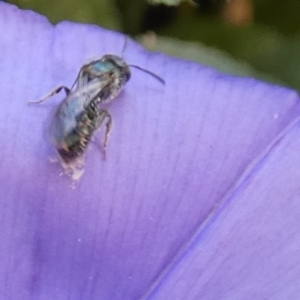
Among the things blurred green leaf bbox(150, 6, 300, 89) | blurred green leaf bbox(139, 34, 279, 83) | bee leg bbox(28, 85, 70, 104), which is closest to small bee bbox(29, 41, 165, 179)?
bee leg bbox(28, 85, 70, 104)

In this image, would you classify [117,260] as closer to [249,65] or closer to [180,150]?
[180,150]

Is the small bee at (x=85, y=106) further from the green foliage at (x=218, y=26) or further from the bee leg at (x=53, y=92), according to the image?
the green foliage at (x=218, y=26)

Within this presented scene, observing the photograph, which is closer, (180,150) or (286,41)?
(180,150)

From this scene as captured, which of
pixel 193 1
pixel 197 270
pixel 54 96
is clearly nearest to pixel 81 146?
pixel 54 96

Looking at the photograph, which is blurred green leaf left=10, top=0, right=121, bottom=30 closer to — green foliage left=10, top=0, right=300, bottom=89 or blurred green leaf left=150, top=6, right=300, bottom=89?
green foliage left=10, top=0, right=300, bottom=89

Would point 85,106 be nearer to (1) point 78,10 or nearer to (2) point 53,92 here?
(2) point 53,92
